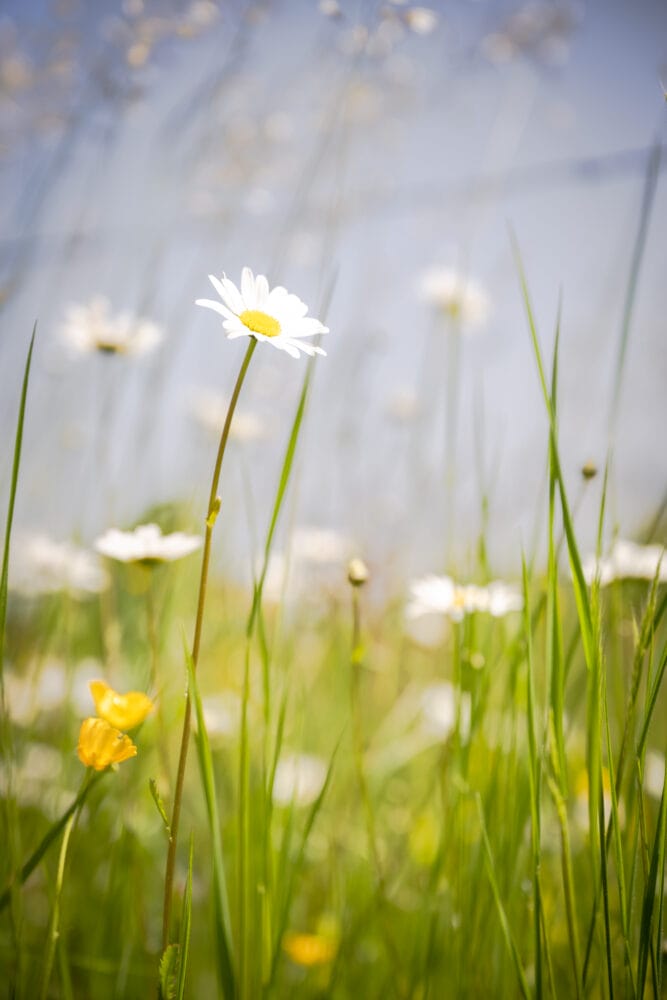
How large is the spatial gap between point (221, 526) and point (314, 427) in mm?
254

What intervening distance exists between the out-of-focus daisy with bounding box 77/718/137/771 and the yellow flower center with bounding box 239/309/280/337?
20cm

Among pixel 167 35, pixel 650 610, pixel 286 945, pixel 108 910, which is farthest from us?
pixel 167 35

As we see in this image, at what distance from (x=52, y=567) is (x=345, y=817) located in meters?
0.49

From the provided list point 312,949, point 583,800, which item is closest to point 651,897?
point 312,949

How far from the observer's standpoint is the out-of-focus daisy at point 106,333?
78cm

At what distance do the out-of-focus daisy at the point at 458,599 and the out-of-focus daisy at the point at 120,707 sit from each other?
223 mm

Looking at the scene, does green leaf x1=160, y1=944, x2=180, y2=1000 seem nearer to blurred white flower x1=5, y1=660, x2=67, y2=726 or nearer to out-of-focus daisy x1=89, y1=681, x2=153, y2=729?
out-of-focus daisy x1=89, y1=681, x2=153, y2=729

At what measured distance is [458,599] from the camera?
1.61 feet

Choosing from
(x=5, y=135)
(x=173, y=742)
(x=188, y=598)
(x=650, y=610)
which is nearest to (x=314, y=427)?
(x=188, y=598)

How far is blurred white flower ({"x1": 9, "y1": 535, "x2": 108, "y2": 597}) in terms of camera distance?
0.73 metres

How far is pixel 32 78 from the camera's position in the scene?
1.07m

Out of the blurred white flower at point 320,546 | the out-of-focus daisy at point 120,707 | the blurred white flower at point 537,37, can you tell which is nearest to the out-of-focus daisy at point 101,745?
the out-of-focus daisy at point 120,707

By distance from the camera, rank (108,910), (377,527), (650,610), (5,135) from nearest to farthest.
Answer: (650,610), (108,910), (5,135), (377,527)

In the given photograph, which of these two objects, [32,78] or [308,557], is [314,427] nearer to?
[308,557]
